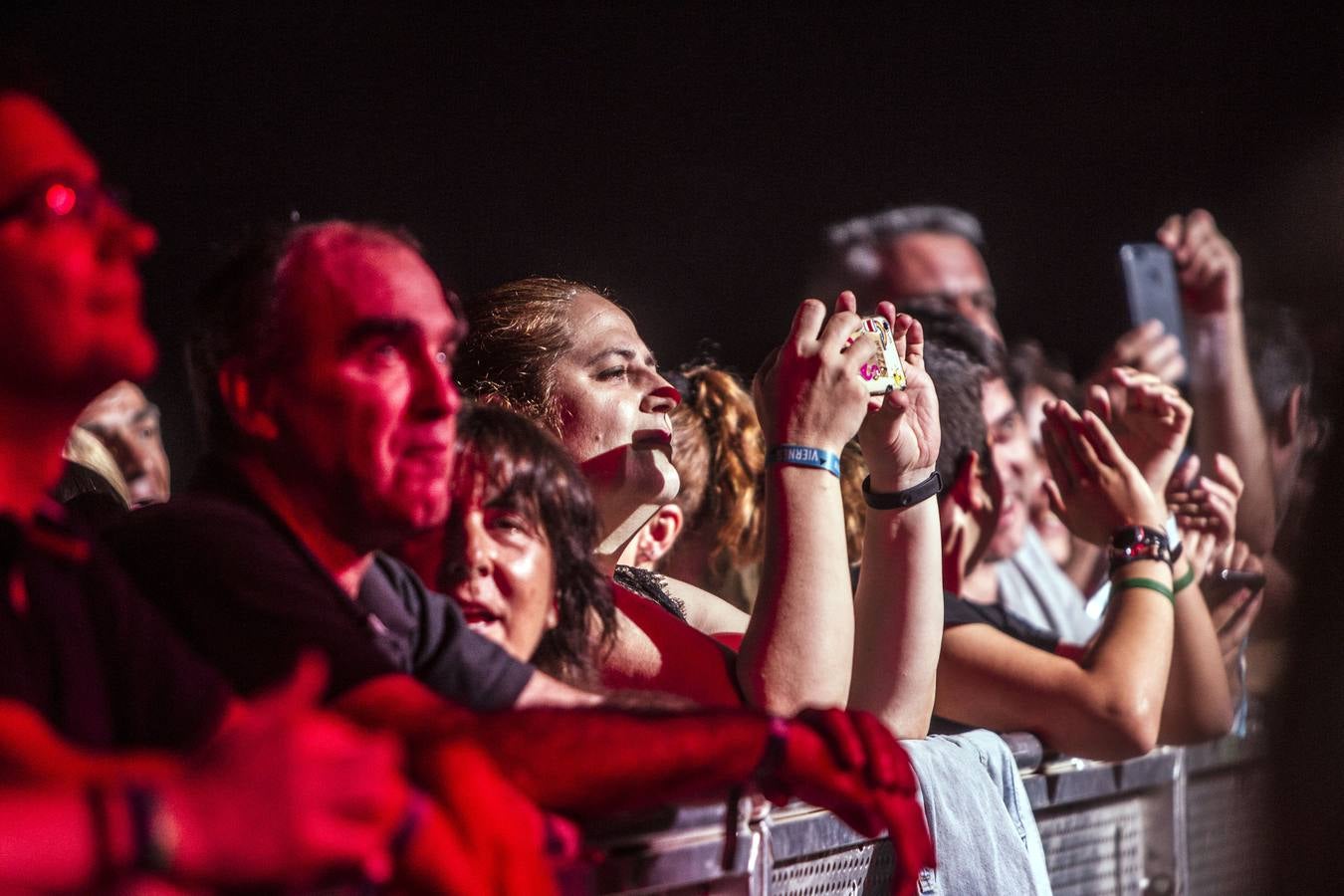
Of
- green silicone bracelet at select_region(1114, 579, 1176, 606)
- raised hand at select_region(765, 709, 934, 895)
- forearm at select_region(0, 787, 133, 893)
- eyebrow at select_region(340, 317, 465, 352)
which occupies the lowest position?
forearm at select_region(0, 787, 133, 893)

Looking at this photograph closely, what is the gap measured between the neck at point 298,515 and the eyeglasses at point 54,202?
28cm

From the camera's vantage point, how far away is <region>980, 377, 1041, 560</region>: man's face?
3.19 m

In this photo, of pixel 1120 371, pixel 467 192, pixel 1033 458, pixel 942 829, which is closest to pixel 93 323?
pixel 942 829

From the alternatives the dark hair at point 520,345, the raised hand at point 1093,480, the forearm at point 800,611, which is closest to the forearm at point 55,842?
the forearm at point 800,611

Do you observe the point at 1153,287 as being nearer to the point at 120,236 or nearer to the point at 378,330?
the point at 378,330

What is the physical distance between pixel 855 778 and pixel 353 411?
0.53 m

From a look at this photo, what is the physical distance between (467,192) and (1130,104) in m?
2.43

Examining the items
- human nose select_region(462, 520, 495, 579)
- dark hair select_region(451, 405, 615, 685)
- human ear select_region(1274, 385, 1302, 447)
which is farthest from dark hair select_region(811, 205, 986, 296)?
human nose select_region(462, 520, 495, 579)

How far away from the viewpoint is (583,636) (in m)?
1.67

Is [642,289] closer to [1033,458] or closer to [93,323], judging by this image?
[1033,458]

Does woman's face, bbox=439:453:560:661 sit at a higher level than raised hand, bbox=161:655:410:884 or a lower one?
higher

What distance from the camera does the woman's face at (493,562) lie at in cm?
156

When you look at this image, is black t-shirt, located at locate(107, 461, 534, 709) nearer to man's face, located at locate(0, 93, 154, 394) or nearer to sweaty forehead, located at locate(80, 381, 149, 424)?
man's face, located at locate(0, 93, 154, 394)

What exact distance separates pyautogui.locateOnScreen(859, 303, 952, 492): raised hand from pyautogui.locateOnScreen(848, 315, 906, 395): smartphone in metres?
0.02
